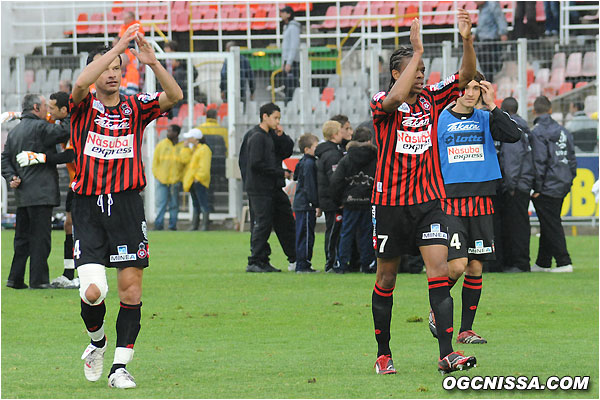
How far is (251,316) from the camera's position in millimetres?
12062

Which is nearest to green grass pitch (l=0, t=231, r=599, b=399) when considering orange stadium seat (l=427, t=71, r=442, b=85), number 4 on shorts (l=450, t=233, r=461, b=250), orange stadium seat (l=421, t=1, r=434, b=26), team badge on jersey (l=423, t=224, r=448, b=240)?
number 4 on shorts (l=450, t=233, r=461, b=250)

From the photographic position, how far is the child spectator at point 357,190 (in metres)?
15.9

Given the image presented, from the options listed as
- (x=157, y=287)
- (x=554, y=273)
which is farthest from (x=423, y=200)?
(x=554, y=273)

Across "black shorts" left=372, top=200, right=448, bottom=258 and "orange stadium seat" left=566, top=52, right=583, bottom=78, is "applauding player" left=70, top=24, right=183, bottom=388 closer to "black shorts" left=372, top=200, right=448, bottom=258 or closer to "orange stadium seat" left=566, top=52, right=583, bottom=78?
"black shorts" left=372, top=200, right=448, bottom=258

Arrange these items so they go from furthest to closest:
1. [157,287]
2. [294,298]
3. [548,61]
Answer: [548,61] → [157,287] → [294,298]

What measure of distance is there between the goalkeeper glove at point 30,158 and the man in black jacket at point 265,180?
11.6ft

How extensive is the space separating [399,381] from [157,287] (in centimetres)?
756

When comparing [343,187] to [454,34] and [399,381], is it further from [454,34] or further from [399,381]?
[454,34]

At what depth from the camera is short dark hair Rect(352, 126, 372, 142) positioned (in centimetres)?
1583

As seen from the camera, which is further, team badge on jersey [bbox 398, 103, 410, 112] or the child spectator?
the child spectator

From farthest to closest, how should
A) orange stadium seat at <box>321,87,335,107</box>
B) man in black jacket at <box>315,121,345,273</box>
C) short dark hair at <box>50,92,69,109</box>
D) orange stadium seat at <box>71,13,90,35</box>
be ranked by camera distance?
orange stadium seat at <box>71,13,90,35</box> → orange stadium seat at <box>321,87,335,107</box> → man in black jacket at <box>315,121,345,273</box> → short dark hair at <box>50,92,69,109</box>

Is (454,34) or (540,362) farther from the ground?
(454,34)

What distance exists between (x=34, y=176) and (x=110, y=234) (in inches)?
255

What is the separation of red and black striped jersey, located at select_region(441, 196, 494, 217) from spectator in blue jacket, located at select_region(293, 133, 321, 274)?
6402 mm
